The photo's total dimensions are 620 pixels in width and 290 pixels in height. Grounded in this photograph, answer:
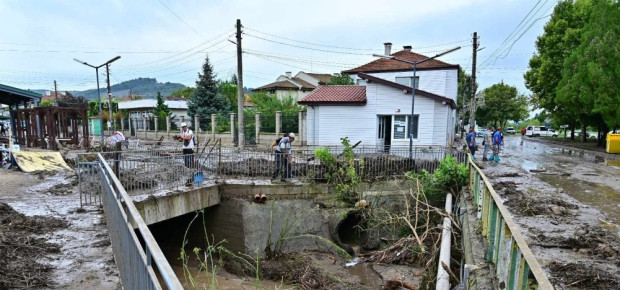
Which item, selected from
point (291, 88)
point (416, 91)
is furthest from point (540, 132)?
point (416, 91)

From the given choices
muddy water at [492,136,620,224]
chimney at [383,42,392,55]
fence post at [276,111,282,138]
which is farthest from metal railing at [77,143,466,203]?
chimney at [383,42,392,55]

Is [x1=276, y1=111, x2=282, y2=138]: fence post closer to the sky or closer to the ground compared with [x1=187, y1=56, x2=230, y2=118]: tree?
closer to the ground

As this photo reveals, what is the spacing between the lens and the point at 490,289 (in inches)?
164

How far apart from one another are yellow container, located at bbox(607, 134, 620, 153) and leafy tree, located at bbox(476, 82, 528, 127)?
32.2 metres

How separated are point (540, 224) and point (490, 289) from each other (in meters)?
3.48

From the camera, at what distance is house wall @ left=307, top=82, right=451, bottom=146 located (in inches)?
803

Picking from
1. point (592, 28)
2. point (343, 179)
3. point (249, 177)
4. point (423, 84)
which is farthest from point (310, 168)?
point (592, 28)

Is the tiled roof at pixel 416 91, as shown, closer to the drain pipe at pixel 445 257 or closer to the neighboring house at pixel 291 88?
the drain pipe at pixel 445 257

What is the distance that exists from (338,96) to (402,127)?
4358 mm

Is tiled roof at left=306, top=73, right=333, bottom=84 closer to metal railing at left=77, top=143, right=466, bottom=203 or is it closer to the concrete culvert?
metal railing at left=77, top=143, right=466, bottom=203

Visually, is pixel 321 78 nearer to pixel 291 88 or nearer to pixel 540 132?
pixel 291 88

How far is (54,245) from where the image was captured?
5.16m

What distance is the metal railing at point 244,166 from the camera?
9727mm

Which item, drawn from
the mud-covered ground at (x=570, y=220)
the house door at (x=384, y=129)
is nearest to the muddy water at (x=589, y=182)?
the mud-covered ground at (x=570, y=220)
